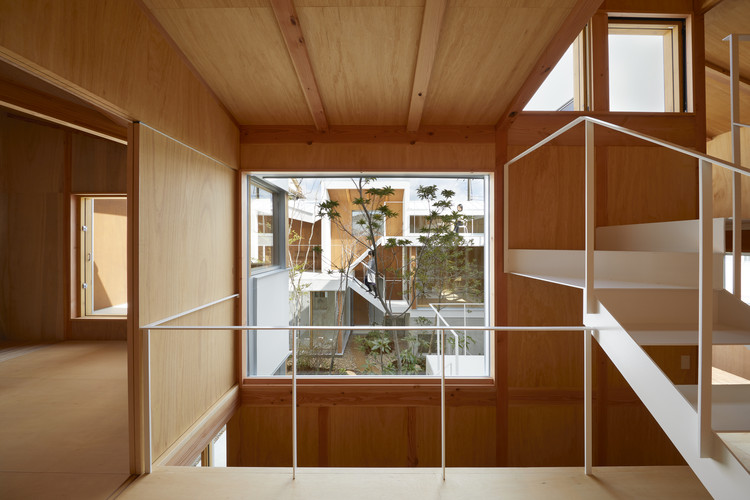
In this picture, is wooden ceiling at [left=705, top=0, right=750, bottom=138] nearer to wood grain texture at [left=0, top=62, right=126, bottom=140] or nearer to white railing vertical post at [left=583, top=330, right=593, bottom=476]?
white railing vertical post at [left=583, top=330, right=593, bottom=476]

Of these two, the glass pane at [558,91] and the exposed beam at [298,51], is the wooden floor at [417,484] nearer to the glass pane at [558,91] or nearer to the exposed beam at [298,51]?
the exposed beam at [298,51]

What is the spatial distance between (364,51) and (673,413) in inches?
92.9

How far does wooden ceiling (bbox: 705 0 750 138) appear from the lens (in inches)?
126

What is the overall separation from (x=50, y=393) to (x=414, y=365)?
2.87 meters

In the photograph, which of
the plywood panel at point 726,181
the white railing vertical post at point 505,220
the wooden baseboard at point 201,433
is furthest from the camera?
the plywood panel at point 726,181

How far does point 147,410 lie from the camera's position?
77.2 inches

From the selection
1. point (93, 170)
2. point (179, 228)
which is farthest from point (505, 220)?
point (93, 170)

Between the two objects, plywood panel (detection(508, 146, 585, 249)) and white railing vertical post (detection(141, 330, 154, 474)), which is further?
→ plywood panel (detection(508, 146, 585, 249))

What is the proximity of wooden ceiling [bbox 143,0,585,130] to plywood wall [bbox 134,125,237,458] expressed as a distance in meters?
0.63

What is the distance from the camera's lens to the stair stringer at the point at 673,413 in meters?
1.10

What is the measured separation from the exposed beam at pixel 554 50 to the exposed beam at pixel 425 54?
27.0 inches

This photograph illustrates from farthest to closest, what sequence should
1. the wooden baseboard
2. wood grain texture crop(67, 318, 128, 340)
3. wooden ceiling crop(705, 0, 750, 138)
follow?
wood grain texture crop(67, 318, 128, 340) → wooden ceiling crop(705, 0, 750, 138) → the wooden baseboard

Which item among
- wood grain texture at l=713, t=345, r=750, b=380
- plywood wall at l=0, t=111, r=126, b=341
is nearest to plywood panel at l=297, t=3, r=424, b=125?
plywood wall at l=0, t=111, r=126, b=341

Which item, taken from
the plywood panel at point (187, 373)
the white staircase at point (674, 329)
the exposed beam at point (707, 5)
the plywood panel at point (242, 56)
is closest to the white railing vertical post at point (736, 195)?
the white staircase at point (674, 329)
